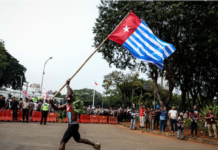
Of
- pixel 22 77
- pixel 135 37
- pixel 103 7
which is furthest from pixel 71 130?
pixel 22 77

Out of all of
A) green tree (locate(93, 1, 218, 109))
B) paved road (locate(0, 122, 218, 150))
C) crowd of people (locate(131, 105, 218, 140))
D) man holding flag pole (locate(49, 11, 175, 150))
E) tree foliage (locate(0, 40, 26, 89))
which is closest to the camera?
paved road (locate(0, 122, 218, 150))

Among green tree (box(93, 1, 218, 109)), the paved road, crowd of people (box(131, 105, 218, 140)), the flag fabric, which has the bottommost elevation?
the paved road

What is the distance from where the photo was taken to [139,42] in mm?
8648

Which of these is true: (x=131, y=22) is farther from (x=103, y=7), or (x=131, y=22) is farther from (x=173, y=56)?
(x=173, y=56)

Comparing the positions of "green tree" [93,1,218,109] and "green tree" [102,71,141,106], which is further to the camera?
"green tree" [102,71,141,106]

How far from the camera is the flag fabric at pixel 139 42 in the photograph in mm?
8414

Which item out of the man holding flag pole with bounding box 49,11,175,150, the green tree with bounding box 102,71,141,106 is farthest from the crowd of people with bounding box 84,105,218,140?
the green tree with bounding box 102,71,141,106

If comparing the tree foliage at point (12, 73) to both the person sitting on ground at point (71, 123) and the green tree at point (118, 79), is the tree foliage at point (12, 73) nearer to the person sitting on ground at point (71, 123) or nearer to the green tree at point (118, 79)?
the green tree at point (118, 79)

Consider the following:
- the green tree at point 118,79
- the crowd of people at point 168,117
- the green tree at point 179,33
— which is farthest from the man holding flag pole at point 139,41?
the green tree at point 118,79

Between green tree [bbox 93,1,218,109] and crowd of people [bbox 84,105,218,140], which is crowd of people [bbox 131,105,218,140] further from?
green tree [bbox 93,1,218,109]

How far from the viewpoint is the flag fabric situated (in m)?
8.41

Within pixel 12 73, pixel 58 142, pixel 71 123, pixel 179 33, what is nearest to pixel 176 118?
pixel 179 33

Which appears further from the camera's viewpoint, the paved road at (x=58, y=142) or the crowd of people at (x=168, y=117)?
the crowd of people at (x=168, y=117)

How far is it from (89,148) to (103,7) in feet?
48.9
